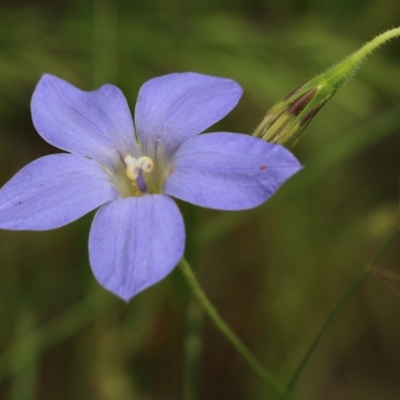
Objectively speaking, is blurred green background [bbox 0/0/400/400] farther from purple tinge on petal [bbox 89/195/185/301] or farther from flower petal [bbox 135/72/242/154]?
purple tinge on petal [bbox 89/195/185/301]

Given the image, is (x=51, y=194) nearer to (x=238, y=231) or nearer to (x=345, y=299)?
(x=345, y=299)

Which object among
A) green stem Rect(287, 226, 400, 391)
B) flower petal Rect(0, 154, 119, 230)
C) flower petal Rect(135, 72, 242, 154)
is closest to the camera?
flower petal Rect(0, 154, 119, 230)

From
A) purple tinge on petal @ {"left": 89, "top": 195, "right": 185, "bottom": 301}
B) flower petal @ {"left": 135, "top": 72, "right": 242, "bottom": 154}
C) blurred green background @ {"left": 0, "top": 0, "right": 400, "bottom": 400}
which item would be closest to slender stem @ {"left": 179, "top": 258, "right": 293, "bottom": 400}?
purple tinge on petal @ {"left": 89, "top": 195, "right": 185, "bottom": 301}

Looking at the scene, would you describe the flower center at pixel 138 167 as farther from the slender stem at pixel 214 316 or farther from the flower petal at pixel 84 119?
the slender stem at pixel 214 316

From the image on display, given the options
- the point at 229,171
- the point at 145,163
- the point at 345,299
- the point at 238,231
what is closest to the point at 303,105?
the point at 229,171

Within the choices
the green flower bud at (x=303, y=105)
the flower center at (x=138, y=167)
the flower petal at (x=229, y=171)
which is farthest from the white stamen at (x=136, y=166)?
the green flower bud at (x=303, y=105)

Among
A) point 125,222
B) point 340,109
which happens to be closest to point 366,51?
point 125,222
